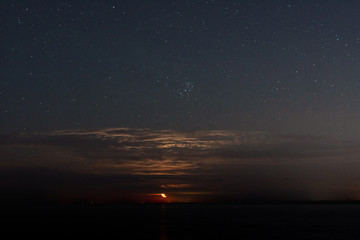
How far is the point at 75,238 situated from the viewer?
6006 cm

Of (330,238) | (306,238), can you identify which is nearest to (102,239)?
(306,238)

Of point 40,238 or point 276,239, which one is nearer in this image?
point 276,239

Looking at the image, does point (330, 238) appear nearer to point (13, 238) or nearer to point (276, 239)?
point (276, 239)

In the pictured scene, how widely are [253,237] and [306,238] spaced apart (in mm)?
7126

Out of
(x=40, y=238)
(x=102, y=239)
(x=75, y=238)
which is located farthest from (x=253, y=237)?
(x=40, y=238)

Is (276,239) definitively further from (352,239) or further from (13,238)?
(13,238)

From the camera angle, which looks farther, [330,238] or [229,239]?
[330,238]

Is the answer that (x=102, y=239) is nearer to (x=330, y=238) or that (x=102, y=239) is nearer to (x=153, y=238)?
(x=153, y=238)

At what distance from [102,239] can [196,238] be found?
12.7m

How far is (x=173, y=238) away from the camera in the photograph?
5938cm

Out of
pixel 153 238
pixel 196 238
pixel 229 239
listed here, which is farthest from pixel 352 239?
pixel 153 238

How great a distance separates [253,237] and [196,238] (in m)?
8.38

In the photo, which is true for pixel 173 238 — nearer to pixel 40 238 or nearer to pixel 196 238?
pixel 196 238

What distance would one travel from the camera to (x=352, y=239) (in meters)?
57.9
